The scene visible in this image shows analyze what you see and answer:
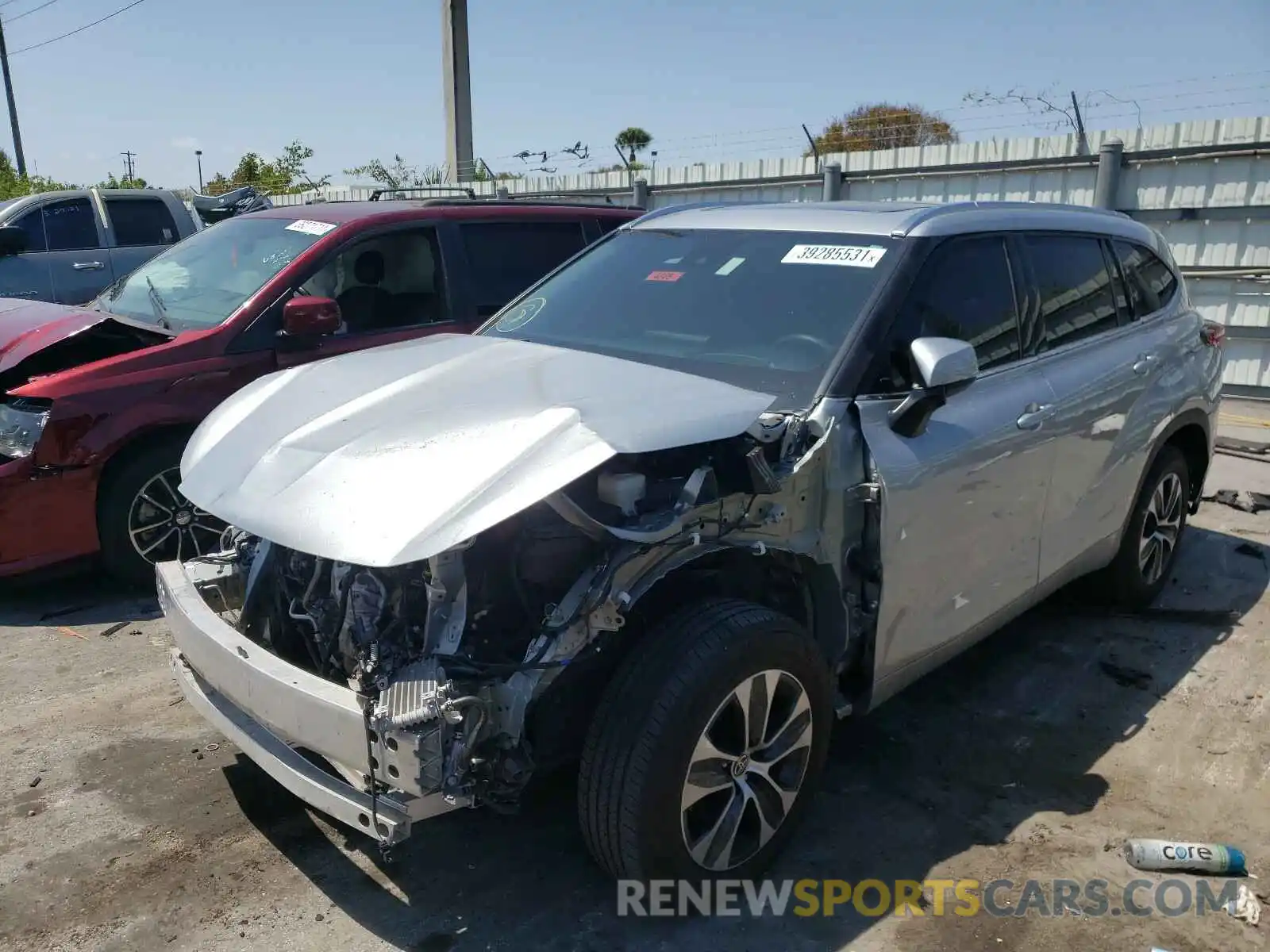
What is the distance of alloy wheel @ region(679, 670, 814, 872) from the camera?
2668 mm

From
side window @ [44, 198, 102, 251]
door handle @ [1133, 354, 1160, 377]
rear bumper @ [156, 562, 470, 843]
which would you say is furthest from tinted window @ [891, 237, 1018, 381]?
side window @ [44, 198, 102, 251]

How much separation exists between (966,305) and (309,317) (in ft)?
10.7

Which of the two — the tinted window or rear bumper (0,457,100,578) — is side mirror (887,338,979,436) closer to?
the tinted window

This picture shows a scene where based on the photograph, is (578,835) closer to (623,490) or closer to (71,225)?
(623,490)

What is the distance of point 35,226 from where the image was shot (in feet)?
32.2

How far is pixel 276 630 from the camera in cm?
308

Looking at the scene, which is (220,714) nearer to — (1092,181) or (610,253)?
(610,253)

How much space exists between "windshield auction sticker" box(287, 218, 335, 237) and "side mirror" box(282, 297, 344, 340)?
50 centimetres

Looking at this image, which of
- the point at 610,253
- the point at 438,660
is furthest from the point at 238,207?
the point at 438,660

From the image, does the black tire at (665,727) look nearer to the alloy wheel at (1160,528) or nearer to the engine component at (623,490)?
the engine component at (623,490)

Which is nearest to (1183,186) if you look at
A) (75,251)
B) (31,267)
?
(75,251)

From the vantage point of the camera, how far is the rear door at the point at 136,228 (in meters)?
10.1

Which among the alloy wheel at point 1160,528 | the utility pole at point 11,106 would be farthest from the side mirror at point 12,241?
the utility pole at point 11,106

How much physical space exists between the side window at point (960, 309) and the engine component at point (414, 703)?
1.60 m
